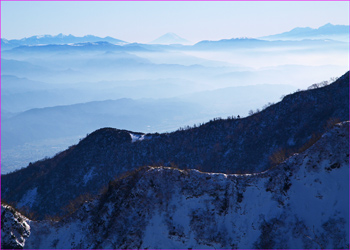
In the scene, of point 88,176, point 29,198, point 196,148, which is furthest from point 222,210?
point 29,198

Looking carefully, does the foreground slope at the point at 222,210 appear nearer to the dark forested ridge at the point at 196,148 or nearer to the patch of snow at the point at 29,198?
the dark forested ridge at the point at 196,148

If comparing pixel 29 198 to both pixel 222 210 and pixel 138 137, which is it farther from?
pixel 222 210

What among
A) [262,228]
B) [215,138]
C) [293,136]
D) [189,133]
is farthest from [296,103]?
[262,228]

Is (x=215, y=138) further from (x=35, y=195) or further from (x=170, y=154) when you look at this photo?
(x=35, y=195)

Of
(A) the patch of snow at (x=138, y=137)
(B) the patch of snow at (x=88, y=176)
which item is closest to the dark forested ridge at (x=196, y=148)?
(A) the patch of snow at (x=138, y=137)

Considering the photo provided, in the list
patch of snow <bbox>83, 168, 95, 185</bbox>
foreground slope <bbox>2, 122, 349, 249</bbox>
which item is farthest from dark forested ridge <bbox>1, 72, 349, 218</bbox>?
foreground slope <bbox>2, 122, 349, 249</bbox>
